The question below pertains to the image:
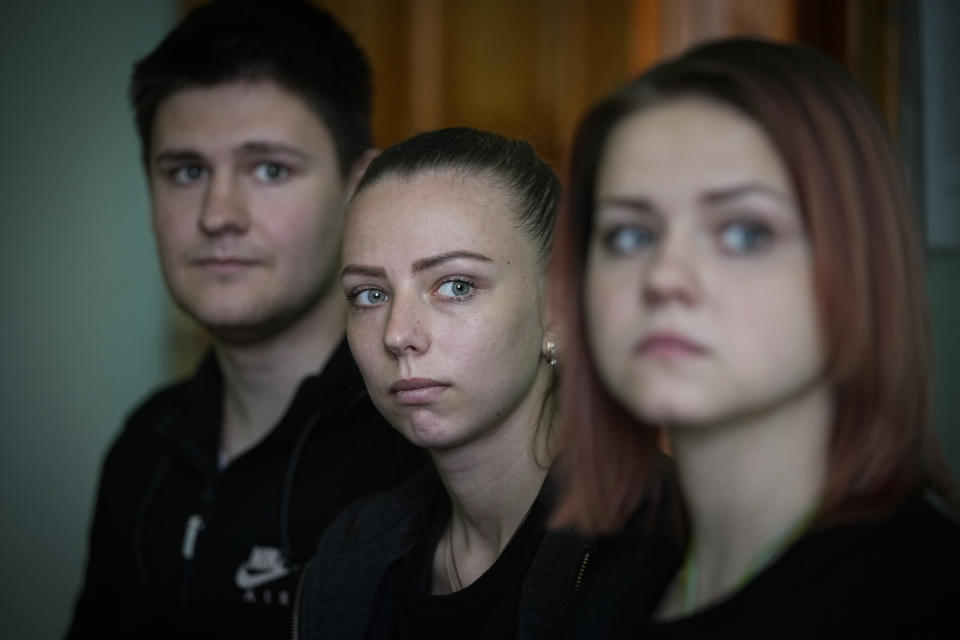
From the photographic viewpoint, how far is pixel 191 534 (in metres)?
1.42

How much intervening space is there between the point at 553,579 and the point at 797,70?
468 mm

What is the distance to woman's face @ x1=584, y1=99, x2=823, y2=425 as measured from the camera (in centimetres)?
61

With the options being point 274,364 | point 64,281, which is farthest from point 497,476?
point 64,281

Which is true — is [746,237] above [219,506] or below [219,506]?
above

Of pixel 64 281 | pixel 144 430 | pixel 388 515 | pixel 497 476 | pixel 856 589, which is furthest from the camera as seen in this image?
pixel 64 281

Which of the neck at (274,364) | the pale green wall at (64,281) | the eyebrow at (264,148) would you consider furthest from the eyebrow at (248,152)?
the pale green wall at (64,281)

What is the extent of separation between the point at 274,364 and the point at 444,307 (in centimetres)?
60

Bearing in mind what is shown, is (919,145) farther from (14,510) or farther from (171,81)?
(14,510)

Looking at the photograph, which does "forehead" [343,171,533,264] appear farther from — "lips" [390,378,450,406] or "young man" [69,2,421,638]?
"young man" [69,2,421,638]

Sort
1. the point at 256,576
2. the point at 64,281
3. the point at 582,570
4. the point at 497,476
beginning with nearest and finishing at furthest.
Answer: the point at 582,570 → the point at 497,476 → the point at 256,576 → the point at 64,281

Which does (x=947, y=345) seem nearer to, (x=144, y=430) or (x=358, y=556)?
(x=358, y=556)

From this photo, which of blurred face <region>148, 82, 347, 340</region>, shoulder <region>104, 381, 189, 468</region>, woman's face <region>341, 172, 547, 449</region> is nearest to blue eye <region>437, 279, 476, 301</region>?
woman's face <region>341, 172, 547, 449</region>

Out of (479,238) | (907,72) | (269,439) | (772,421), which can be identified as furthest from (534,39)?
(772,421)

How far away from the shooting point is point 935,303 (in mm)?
1525
